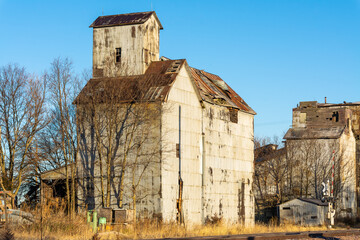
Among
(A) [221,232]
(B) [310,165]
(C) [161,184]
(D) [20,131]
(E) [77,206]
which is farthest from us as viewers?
(B) [310,165]

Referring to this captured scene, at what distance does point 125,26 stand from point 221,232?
16144mm

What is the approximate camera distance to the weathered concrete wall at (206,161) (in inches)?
1300

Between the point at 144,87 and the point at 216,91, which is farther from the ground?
the point at 216,91

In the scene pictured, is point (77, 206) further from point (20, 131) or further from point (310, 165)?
point (310, 165)

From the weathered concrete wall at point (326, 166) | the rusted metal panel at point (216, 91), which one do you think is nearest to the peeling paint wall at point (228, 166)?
the rusted metal panel at point (216, 91)

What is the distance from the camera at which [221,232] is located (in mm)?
25469

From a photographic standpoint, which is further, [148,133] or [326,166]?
[326,166]

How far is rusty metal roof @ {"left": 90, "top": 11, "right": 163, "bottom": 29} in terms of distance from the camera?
35938mm

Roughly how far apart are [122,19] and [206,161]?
1056 centimetres

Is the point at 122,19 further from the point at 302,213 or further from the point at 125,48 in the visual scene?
the point at 302,213

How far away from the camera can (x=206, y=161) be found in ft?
118

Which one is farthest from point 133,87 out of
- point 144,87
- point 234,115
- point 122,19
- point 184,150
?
point 234,115

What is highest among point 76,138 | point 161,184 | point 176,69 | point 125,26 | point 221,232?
point 125,26

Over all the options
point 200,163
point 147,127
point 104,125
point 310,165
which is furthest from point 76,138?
point 310,165
